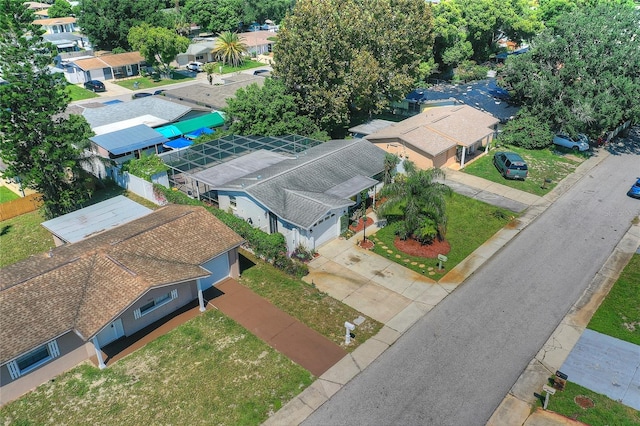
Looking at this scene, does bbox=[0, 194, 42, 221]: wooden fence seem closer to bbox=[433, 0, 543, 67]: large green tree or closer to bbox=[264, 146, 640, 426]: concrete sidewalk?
bbox=[264, 146, 640, 426]: concrete sidewalk

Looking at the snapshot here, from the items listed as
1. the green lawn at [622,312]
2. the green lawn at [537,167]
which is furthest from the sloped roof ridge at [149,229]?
the green lawn at [537,167]

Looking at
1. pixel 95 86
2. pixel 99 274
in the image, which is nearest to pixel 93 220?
pixel 99 274

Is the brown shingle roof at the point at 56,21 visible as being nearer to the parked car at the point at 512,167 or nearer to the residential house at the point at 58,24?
the residential house at the point at 58,24

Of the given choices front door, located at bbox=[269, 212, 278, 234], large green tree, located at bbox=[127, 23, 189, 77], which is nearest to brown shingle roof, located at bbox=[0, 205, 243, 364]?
front door, located at bbox=[269, 212, 278, 234]

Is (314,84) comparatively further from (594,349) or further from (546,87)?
(594,349)

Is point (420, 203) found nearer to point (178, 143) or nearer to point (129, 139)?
point (178, 143)

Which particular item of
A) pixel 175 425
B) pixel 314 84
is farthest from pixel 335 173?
pixel 175 425
